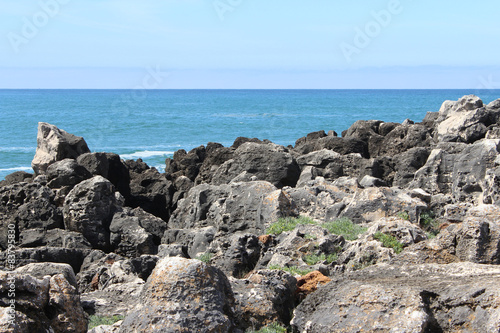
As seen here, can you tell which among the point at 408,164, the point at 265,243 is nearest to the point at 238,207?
the point at 265,243

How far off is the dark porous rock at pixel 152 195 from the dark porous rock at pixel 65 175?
12.2 feet

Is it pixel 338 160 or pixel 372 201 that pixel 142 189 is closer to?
pixel 338 160

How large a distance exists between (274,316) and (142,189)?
1927cm

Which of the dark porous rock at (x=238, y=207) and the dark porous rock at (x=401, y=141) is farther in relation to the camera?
the dark porous rock at (x=401, y=141)

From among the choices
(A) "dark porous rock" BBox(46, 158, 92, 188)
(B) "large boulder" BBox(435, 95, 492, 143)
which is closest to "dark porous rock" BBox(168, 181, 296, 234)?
(A) "dark porous rock" BBox(46, 158, 92, 188)

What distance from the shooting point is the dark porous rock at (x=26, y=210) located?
17719 mm

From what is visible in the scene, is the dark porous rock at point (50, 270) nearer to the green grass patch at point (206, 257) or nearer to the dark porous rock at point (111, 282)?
the dark porous rock at point (111, 282)

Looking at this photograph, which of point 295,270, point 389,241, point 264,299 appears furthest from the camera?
point 389,241

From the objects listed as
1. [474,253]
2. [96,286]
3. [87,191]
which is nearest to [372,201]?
[474,253]

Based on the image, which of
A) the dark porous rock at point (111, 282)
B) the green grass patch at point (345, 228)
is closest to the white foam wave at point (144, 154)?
the dark porous rock at point (111, 282)

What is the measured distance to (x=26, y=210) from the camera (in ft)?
58.5

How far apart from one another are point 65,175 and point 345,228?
1148 cm

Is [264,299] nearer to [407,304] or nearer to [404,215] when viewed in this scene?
[407,304]

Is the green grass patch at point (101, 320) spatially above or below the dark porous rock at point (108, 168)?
above
